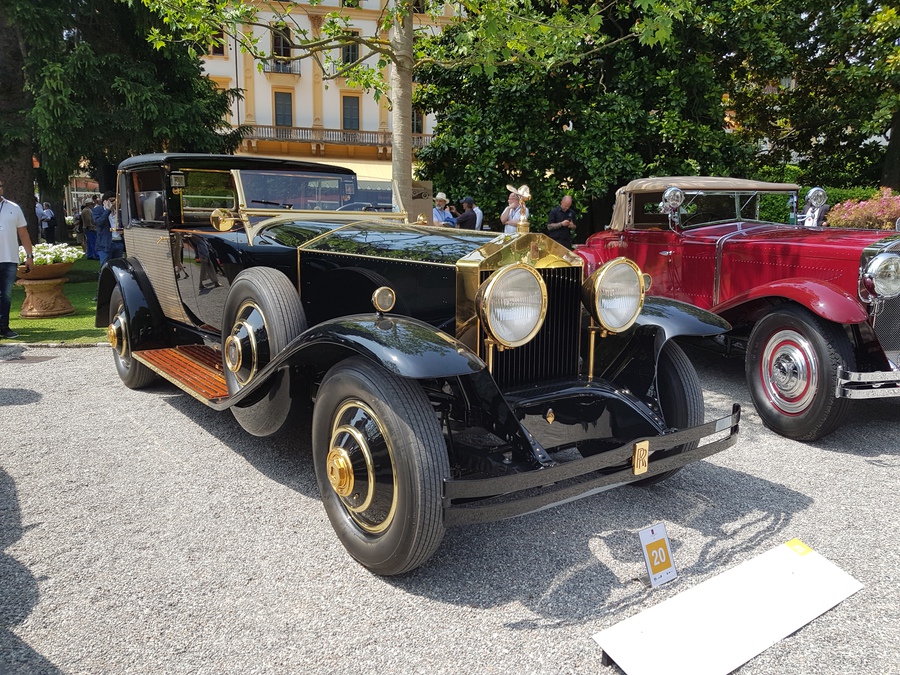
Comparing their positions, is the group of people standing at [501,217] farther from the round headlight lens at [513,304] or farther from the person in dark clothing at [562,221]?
the round headlight lens at [513,304]

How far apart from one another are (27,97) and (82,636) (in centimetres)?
1320

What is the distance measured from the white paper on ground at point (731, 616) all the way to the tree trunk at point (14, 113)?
44.8ft

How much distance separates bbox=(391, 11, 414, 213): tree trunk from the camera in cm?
621

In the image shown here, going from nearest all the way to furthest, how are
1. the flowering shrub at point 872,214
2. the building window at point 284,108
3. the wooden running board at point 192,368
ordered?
the wooden running board at point 192,368, the flowering shrub at point 872,214, the building window at point 284,108

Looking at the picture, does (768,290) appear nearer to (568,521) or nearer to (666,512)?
(666,512)

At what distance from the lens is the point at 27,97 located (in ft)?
39.7

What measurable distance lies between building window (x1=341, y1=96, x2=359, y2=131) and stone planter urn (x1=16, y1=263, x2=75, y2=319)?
2717 centimetres

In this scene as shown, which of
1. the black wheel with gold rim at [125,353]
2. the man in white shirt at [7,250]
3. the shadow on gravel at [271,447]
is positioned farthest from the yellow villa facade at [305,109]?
the shadow on gravel at [271,447]

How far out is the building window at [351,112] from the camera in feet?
109

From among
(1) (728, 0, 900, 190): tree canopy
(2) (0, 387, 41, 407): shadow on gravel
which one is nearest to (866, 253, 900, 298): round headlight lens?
(2) (0, 387, 41, 407): shadow on gravel

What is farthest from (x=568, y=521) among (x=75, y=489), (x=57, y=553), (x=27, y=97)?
(x=27, y=97)

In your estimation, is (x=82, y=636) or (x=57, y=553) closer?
(x=82, y=636)

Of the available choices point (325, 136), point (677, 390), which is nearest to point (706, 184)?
point (677, 390)

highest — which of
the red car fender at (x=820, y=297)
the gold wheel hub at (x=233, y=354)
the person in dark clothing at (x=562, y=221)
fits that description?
the person in dark clothing at (x=562, y=221)
